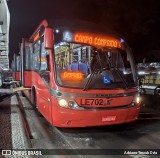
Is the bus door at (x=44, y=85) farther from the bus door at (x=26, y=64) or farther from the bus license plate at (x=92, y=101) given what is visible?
the bus door at (x=26, y=64)

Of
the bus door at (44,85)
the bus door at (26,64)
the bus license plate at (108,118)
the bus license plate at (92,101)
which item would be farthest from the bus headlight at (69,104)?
the bus door at (26,64)

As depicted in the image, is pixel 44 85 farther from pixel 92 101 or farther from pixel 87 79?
pixel 92 101

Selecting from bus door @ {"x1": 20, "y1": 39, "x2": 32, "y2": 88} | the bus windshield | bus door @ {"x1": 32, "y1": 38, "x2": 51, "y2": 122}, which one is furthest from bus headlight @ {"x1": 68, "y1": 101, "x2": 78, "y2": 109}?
bus door @ {"x1": 20, "y1": 39, "x2": 32, "y2": 88}

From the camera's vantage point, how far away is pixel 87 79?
653 centimetres

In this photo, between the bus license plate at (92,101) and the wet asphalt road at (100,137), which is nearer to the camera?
the wet asphalt road at (100,137)

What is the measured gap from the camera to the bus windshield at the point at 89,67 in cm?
650

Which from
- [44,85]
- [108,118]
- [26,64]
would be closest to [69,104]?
[108,118]

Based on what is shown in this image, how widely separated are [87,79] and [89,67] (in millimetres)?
390

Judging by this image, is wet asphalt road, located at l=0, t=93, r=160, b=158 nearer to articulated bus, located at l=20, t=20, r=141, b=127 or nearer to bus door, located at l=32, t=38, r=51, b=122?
articulated bus, located at l=20, t=20, r=141, b=127

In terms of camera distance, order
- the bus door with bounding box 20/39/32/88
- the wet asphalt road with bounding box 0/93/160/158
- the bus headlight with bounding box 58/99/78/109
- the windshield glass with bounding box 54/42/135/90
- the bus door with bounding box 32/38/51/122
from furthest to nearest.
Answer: the bus door with bounding box 20/39/32/88
the bus door with bounding box 32/38/51/122
the windshield glass with bounding box 54/42/135/90
the bus headlight with bounding box 58/99/78/109
the wet asphalt road with bounding box 0/93/160/158

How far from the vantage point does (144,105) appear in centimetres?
1184

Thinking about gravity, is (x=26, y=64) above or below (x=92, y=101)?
above

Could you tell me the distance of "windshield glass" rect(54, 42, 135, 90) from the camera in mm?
6504

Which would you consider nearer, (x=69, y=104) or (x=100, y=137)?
(x=69, y=104)
